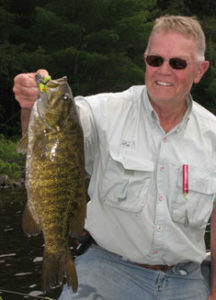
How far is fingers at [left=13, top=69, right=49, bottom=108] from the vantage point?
2.98 m

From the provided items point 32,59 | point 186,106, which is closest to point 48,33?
point 32,59

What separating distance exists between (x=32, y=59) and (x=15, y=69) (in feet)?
5.97

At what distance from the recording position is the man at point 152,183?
3527 mm

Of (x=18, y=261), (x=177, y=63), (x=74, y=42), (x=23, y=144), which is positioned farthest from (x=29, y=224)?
(x=74, y=42)

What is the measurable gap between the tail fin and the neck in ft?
4.48

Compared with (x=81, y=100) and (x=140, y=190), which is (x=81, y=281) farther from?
(x=81, y=100)

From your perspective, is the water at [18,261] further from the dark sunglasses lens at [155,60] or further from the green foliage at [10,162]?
the green foliage at [10,162]

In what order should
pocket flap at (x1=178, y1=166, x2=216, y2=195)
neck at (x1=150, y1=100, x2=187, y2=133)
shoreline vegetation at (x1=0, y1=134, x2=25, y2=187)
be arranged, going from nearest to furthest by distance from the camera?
pocket flap at (x1=178, y1=166, x2=216, y2=195) → neck at (x1=150, y1=100, x2=187, y2=133) → shoreline vegetation at (x1=0, y1=134, x2=25, y2=187)

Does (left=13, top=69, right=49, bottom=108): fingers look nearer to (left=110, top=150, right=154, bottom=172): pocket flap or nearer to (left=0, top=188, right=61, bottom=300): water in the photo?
(left=110, top=150, right=154, bottom=172): pocket flap

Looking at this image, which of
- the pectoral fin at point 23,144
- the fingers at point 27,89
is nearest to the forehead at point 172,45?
the fingers at point 27,89

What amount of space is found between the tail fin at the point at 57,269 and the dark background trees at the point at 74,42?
2292cm

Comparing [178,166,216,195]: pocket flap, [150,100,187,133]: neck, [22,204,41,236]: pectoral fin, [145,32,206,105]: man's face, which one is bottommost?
[178,166,216,195]: pocket flap

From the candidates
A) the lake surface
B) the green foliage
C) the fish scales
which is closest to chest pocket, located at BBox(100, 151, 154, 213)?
the fish scales

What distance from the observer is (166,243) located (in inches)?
140
